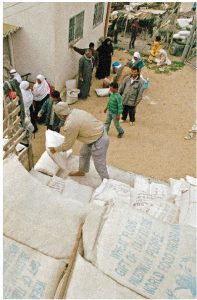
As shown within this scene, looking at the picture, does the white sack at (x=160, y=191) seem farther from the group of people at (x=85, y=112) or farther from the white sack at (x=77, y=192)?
the white sack at (x=77, y=192)

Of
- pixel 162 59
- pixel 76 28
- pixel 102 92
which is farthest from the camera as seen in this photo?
pixel 162 59

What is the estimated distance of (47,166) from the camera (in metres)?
4.00

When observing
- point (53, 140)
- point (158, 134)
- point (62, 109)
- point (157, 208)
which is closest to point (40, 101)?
point (53, 140)

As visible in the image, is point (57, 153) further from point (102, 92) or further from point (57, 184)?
point (102, 92)

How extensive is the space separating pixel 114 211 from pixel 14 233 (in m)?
0.86

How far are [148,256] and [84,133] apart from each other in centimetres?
195

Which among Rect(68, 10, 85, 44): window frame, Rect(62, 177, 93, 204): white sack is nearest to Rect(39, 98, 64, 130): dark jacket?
Rect(62, 177, 93, 204): white sack

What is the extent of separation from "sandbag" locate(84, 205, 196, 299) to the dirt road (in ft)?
9.22

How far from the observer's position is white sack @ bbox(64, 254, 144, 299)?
2127mm

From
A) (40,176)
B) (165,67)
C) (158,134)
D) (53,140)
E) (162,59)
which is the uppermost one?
(53,140)

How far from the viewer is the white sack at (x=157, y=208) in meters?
3.11

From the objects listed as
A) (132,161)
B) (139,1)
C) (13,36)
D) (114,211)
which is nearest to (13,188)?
(114,211)

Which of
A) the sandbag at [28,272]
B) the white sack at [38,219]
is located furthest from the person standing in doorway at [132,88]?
the sandbag at [28,272]

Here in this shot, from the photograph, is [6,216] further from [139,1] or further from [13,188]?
[139,1]
